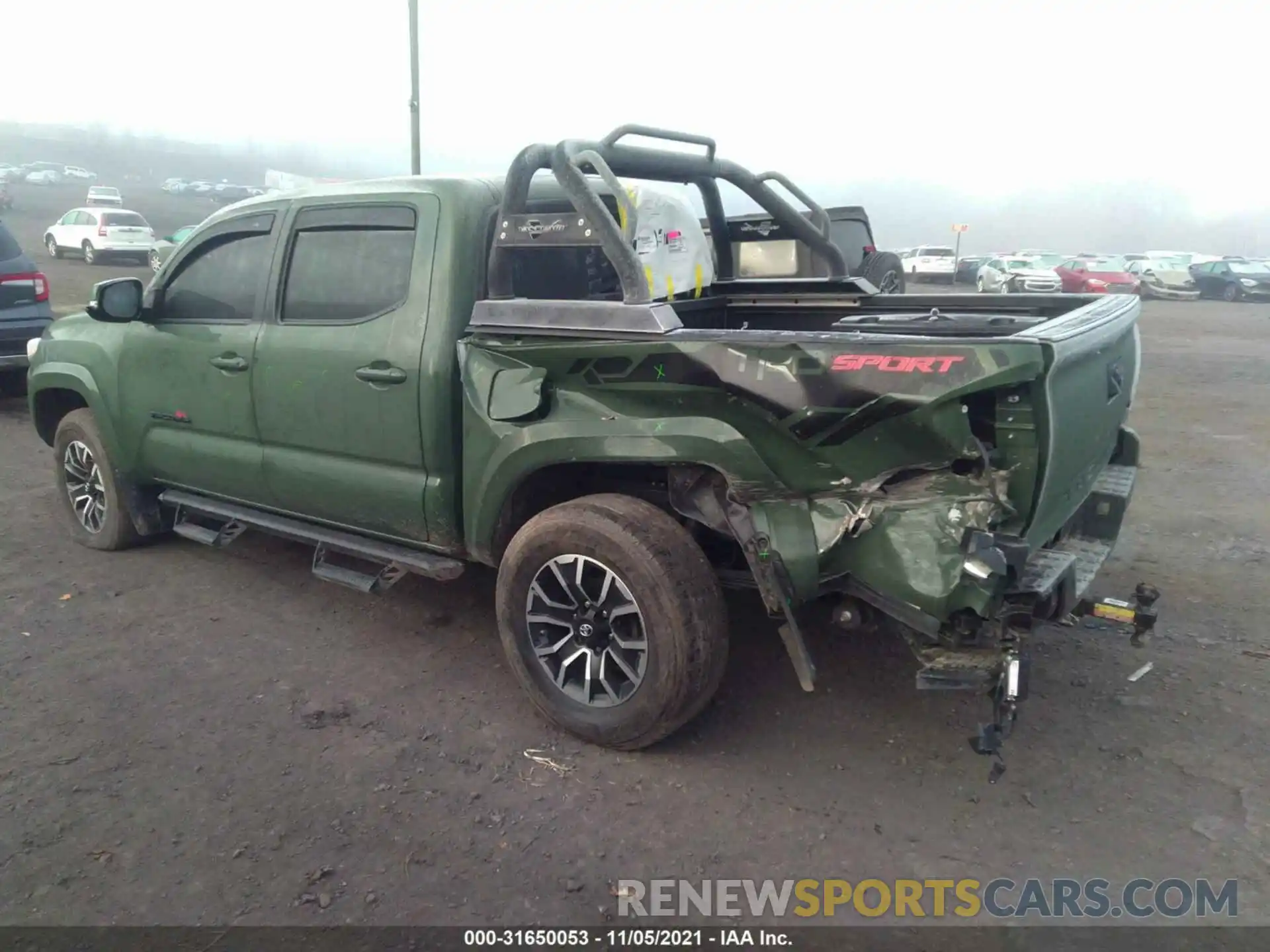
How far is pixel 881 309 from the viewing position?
4.54 metres

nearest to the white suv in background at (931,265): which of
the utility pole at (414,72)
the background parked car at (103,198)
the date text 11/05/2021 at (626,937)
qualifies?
the utility pole at (414,72)

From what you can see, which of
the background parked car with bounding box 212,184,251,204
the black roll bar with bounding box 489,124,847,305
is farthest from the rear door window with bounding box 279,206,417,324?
the background parked car with bounding box 212,184,251,204

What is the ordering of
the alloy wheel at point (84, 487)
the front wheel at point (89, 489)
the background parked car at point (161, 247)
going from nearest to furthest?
the front wheel at point (89, 489)
the alloy wheel at point (84, 487)
the background parked car at point (161, 247)

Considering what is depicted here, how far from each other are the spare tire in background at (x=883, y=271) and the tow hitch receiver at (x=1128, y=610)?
705cm

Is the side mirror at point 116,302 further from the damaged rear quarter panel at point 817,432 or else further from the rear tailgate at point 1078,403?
the rear tailgate at point 1078,403

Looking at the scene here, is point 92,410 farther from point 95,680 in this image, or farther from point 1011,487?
point 1011,487

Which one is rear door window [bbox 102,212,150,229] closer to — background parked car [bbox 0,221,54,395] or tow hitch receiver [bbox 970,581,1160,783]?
background parked car [bbox 0,221,54,395]

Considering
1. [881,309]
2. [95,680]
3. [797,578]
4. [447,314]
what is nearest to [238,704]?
[95,680]

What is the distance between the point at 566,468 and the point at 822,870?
1678 mm

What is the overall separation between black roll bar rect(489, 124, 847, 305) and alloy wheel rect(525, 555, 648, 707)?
0.99 m

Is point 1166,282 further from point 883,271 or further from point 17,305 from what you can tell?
point 17,305

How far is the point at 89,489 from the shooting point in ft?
17.7

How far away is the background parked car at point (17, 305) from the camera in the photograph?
344 inches

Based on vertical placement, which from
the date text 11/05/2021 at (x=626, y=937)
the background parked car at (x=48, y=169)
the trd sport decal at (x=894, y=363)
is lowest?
the date text 11/05/2021 at (x=626, y=937)
